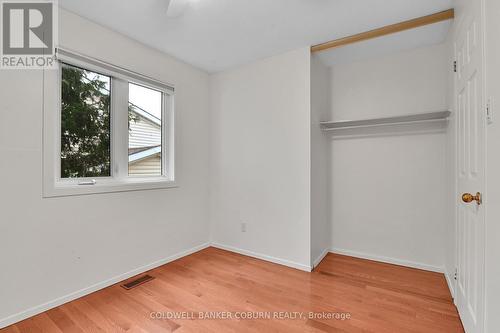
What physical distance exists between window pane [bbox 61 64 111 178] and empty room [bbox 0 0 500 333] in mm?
17

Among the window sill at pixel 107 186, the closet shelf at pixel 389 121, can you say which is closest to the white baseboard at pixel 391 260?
the closet shelf at pixel 389 121

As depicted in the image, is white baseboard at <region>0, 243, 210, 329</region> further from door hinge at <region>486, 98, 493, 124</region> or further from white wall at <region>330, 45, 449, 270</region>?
door hinge at <region>486, 98, 493, 124</region>

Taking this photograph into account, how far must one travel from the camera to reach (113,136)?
2510 mm

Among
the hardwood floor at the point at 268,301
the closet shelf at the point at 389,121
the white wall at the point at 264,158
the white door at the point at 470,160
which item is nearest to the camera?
the white door at the point at 470,160

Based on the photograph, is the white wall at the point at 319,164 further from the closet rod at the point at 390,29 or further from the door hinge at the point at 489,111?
the door hinge at the point at 489,111

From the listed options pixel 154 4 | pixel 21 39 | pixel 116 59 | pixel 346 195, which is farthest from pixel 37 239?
pixel 346 195

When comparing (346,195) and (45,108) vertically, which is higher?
(45,108)

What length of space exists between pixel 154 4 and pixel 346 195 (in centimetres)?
285

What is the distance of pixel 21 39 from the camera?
6.16ft

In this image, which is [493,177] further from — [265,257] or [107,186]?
[107,186]

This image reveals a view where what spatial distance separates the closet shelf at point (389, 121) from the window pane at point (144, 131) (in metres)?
2.00

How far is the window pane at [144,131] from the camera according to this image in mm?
2689

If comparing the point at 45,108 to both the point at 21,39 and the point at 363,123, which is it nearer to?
the point at 21,39

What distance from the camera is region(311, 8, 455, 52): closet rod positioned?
2.06m
